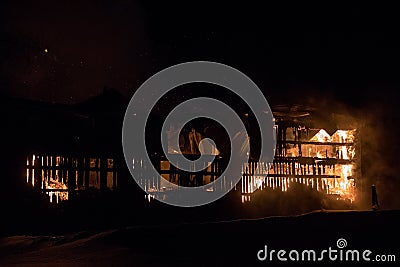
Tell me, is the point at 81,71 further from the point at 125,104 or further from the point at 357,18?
the point at 357,18

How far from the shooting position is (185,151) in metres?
16.5

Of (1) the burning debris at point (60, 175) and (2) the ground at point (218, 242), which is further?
(1) the burning debris at point (60, 175)

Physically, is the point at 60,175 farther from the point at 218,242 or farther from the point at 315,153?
the point at 315,153

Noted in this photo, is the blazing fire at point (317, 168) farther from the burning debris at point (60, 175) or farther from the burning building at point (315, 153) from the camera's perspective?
the burning debris at point (60, 175)

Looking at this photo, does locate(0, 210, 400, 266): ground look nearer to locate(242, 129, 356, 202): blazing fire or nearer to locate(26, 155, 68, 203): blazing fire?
locate(26, 155, 68, 203): blazing fire

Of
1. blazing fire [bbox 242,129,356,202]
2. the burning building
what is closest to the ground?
blazing fire [bbox 242,129,356,202]

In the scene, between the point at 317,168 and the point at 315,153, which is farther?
the point at 315,153

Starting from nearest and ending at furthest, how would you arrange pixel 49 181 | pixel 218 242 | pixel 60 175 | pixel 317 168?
pixel 218 242
pixel 49 181
pixel 60 175
pixel 317 168

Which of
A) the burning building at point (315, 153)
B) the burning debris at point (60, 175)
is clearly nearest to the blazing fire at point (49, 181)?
the burning debris at point (60, 175)

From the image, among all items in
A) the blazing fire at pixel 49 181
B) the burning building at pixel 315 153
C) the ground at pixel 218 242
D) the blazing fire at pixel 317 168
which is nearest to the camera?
the ground at pixel 218 242

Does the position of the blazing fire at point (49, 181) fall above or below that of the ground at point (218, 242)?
above

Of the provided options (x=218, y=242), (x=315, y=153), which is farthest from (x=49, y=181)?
(x=315, y=153)

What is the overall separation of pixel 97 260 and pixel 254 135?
993 cm

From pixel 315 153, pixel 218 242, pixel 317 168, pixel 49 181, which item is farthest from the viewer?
pixel 315 153
